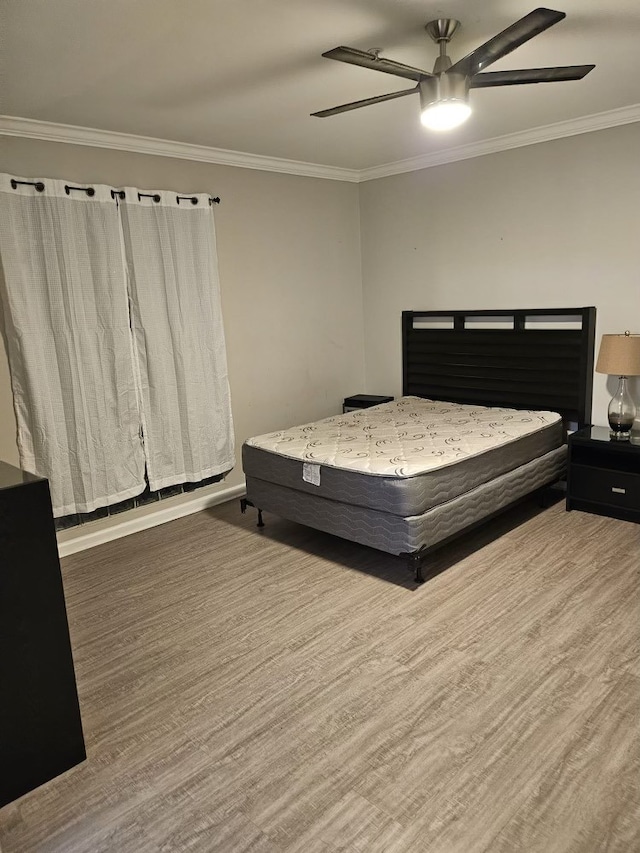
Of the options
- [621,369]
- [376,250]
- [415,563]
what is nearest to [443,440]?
[415,563]

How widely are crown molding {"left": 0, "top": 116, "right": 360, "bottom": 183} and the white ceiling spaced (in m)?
0.08

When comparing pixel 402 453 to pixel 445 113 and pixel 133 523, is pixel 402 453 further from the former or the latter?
pixel 133 523

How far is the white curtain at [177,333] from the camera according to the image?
3.91 metres

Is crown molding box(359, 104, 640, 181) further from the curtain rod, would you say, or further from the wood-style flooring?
the wood-style flooring

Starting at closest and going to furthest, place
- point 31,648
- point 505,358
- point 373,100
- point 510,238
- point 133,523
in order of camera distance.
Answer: point 31,648 → point 373,100 → point 133,523 → point 510,238 → point 505,358

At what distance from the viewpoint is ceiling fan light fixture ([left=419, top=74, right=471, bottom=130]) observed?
239cm

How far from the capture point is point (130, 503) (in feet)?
13.4

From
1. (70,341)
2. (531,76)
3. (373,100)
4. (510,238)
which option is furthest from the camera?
(510,238)

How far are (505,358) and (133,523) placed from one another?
291cm

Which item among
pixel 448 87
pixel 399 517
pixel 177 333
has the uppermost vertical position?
pixel 448 87

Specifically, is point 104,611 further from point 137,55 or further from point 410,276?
point 410,276

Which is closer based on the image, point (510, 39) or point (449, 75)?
point (510, 39)

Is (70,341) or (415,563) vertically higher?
(70,341)

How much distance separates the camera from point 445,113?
96.4 inches
